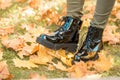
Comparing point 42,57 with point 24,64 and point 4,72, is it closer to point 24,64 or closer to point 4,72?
point 24,64

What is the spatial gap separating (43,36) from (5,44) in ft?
1.18

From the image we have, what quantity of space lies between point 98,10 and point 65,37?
0.37 meters

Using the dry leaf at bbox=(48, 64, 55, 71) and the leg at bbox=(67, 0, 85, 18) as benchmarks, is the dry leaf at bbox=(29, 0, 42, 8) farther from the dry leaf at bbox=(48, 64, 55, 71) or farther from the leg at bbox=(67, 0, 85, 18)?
→ the dry leaf at bbox=(48, 64, 55, 71)

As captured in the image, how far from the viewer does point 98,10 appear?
2750mm

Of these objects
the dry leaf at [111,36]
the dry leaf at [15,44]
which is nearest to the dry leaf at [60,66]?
the dry leaf at [15,44]

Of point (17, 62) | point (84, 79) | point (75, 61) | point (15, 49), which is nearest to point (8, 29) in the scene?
point (15, 49)

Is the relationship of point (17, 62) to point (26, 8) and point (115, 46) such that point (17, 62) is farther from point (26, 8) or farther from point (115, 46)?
point (26, 8)

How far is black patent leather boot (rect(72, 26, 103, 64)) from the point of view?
9.18ft

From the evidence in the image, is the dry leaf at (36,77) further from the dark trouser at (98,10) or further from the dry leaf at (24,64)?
the dark trouser at (98,10)

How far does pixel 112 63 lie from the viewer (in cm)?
285

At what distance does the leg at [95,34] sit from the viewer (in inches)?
108

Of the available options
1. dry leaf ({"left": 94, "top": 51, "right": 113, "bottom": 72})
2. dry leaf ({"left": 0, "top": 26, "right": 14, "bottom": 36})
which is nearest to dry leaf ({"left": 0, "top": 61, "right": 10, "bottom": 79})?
dry leaf ({"left": 94, "top": 51, "right": 113, "bottom": 72})

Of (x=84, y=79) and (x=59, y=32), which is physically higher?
(x=59, y=32)

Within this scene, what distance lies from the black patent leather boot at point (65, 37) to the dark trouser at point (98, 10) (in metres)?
0.07
